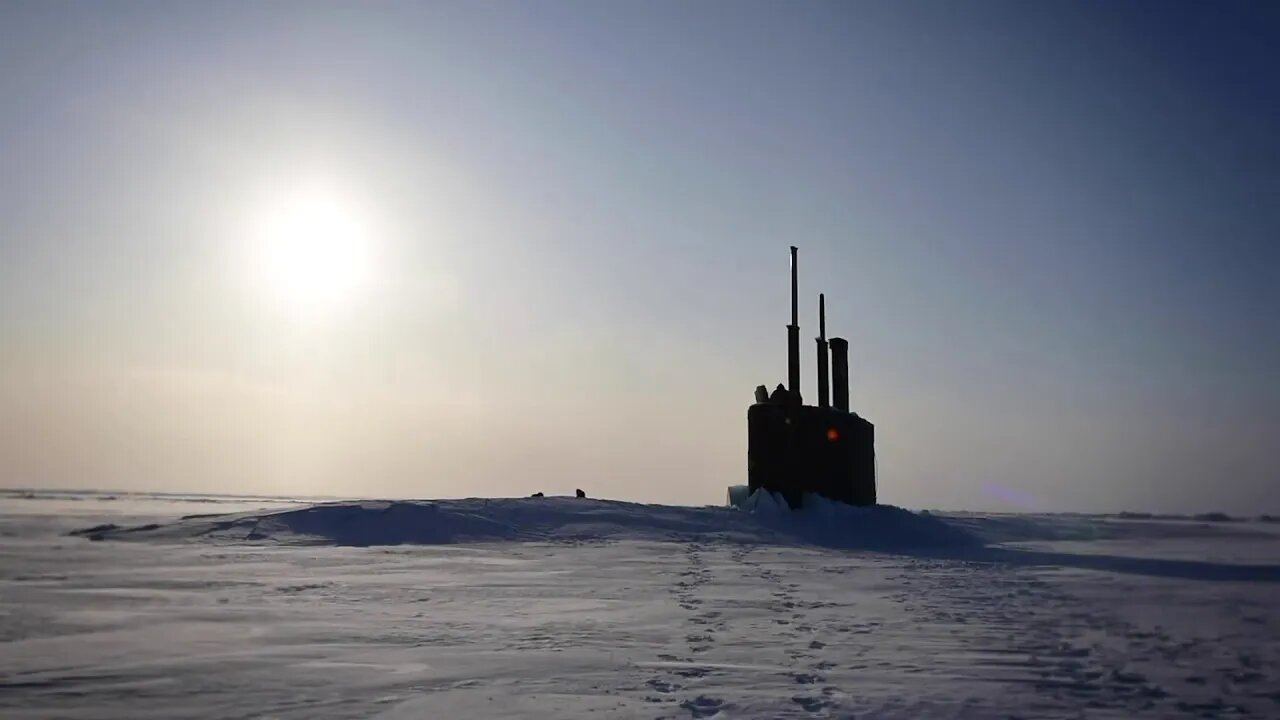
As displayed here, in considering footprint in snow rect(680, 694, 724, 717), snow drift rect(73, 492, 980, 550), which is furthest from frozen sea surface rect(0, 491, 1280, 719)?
snow drift rect(73, 492, 980, 550)

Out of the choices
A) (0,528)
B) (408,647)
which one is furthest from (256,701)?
(0,528)

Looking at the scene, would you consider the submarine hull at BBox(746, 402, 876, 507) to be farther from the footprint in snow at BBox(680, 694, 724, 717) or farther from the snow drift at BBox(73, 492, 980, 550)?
the footprint in snow at BBox(680, 694, 724, 717)

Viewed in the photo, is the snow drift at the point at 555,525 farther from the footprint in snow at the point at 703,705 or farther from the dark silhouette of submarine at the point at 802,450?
the footprint in snow at the point at 703,705

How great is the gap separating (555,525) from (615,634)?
1416 centimetres

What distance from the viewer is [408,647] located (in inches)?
281

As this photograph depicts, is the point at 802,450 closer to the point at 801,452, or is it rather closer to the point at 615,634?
the point at 801,452

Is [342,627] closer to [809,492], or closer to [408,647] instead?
[408,647]

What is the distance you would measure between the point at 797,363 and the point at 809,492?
4.88 m

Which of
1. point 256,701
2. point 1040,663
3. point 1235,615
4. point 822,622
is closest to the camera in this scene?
point 256,701

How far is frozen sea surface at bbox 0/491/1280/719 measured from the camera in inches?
212

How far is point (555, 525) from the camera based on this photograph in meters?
21.8

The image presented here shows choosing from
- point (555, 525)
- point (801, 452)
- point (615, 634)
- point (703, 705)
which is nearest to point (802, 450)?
point (801, 452)

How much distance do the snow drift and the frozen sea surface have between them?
2167 millimetres

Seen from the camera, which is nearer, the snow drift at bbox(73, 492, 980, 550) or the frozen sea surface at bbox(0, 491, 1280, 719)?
the frozen sea surface at bbox(0, 491, 1280, 719)
